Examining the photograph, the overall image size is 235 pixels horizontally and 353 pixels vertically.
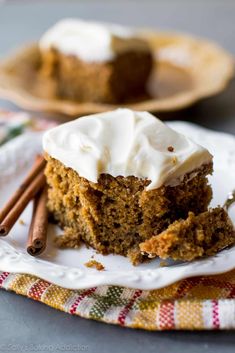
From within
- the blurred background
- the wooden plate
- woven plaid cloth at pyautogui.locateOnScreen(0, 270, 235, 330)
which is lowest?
the blurred background

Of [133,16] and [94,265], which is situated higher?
[94,265]

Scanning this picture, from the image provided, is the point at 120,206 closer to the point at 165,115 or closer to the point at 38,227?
the point at 38,227

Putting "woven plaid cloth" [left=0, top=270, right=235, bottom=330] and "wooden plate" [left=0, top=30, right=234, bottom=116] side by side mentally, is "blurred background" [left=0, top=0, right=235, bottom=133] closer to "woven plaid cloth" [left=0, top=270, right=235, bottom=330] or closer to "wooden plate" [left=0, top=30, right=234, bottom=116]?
"wooden plate" [left=0, top=30, right=234, bottom=116]

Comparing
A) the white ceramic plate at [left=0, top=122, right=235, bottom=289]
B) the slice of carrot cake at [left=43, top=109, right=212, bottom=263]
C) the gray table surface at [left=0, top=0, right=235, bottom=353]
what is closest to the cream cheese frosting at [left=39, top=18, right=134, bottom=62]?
the gray table surface at [left=0, top=0, right=235, bottom=353]

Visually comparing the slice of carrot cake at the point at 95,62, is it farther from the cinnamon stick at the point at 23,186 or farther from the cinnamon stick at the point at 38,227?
the cinnamon stick at the point at 38,227

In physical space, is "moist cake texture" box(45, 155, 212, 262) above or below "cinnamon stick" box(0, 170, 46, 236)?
above

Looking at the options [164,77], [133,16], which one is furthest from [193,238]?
[133,16]

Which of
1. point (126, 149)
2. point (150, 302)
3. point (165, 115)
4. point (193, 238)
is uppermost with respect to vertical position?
point (126, 149)

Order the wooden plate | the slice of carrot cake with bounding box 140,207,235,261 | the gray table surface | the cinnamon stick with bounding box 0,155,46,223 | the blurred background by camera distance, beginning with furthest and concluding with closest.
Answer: the blurred background → the wooden plate → the cinnamon stick with bounding box 0,155,46,223 → the slice of carrot cake with bounding box 140,207,235,261 → the gray table surface
